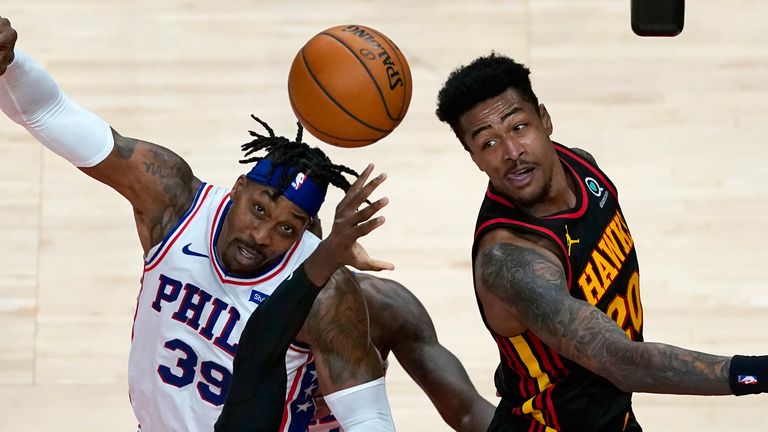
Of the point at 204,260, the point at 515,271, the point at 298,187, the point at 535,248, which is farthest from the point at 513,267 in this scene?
the point at 204,260

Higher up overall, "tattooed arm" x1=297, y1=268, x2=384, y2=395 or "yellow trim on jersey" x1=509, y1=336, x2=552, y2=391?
"yellow trim on jersey" x1=509, y1=336, x2=552, y2=391

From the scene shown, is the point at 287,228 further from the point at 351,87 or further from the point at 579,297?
the point at 579,297

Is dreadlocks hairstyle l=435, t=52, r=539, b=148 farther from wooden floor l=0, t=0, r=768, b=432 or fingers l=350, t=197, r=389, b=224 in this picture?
wooden floor l=0, t=0, r=768, b=432

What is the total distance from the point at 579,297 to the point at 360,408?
0.66 m

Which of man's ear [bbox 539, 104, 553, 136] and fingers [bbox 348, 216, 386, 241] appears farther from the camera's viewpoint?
man's ear [bbox 539, 104, 553, 136]

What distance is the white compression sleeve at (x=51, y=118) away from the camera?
11.7ft

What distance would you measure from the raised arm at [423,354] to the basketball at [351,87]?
67cm

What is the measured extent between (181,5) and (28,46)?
2.18 feet

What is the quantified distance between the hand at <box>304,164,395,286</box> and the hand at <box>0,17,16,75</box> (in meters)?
1.00

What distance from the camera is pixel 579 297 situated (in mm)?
3092

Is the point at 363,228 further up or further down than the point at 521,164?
further down

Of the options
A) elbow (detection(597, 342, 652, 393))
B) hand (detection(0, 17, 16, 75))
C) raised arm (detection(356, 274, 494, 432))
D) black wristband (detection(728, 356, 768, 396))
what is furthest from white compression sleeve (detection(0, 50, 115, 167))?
black wristband (detection(728, 356, 768, 396))

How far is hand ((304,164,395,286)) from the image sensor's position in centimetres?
287

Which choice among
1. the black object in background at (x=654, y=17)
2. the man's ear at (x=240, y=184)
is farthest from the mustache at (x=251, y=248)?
the black object in background at (x=654, y=17)
